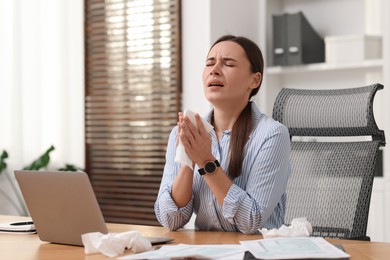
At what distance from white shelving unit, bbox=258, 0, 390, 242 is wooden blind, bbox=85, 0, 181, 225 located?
1.93 ft

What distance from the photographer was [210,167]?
2184 mm

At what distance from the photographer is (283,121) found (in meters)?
2.68

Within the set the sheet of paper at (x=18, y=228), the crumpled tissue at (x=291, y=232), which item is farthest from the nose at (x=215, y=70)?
the sheet of paper at (x=18, y=228)

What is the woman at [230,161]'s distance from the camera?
2.18m

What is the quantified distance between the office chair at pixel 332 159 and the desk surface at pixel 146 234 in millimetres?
532

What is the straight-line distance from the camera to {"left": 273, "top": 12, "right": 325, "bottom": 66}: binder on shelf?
4.24m

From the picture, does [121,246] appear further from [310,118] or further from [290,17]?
[290,17]

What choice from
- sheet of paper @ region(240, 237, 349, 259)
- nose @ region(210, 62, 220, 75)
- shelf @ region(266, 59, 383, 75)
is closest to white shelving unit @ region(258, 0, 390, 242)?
shelf @ region(266, 59, 383, 75)

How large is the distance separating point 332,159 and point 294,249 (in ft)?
3.54

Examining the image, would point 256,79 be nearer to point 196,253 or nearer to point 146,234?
point 146,234

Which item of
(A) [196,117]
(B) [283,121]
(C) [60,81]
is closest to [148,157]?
Result: (C) [60,81]

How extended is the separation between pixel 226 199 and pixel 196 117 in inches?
10.5

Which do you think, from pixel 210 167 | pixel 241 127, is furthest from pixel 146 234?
pixel 241 127

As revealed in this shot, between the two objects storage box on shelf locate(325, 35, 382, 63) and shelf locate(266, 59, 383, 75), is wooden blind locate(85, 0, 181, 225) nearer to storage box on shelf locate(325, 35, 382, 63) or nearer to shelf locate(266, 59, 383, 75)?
shelf locate(266, 59, 383, 75)
